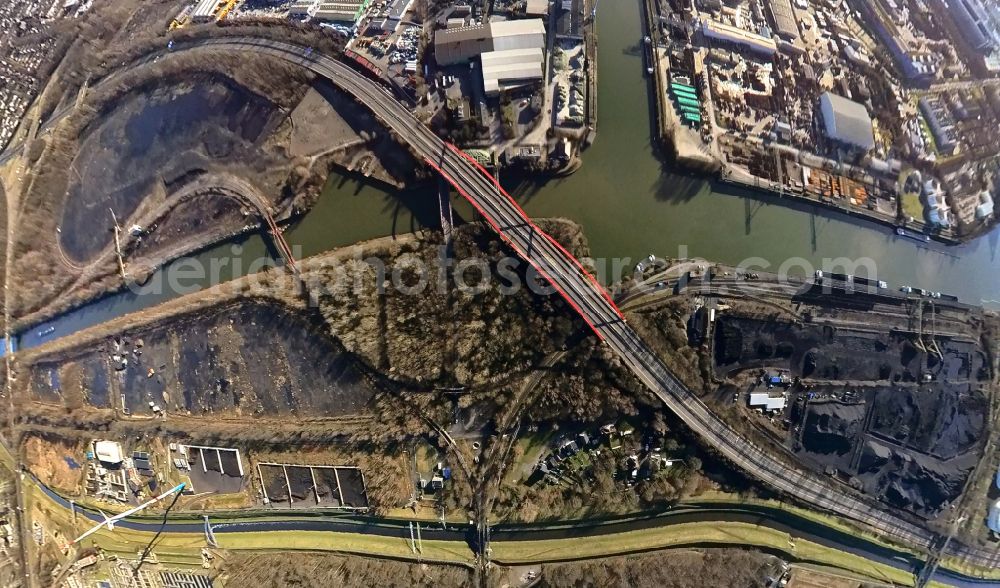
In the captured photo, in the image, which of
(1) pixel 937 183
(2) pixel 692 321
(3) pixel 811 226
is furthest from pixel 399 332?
(1) pixel 937 183

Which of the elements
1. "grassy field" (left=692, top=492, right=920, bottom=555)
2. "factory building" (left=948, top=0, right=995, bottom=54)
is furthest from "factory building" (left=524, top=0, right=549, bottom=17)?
"grassy field" (left=692, top=492, right=920, bottom=555)

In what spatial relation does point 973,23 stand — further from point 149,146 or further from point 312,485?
point 149,146

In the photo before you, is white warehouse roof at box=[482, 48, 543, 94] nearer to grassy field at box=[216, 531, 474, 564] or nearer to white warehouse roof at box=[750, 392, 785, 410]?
white warehouse roof at box=[750, 392, 785, 410]

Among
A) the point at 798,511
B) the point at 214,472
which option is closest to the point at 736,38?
Answer: the point at 798,511

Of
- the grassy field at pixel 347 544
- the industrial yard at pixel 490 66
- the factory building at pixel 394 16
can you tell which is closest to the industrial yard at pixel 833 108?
the industrial yard at pixel 490 66

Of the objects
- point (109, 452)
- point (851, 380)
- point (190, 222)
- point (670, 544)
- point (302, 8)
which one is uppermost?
point (302, 8)

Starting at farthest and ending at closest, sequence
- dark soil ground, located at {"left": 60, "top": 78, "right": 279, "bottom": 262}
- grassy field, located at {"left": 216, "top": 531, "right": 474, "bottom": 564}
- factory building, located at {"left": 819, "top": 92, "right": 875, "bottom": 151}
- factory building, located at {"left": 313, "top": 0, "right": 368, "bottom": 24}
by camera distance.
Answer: factory building, located at {"left": 313, "top": 0, "right": 368, "bottom": 24} → dark soil ground, located at {"left": 60, "top": 78, "right": 279, "bottom": 262} → factory building, located at {"left": 819, "top": 92, "right": 875, "bottom": 151} → grassy field, located at {"left": 216, "top": 531, "right": 474, "bottom": 564}

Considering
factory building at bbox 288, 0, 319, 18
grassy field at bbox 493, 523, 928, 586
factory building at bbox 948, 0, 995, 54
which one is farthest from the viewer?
factory building at bbox 948, 0, 995, 54
